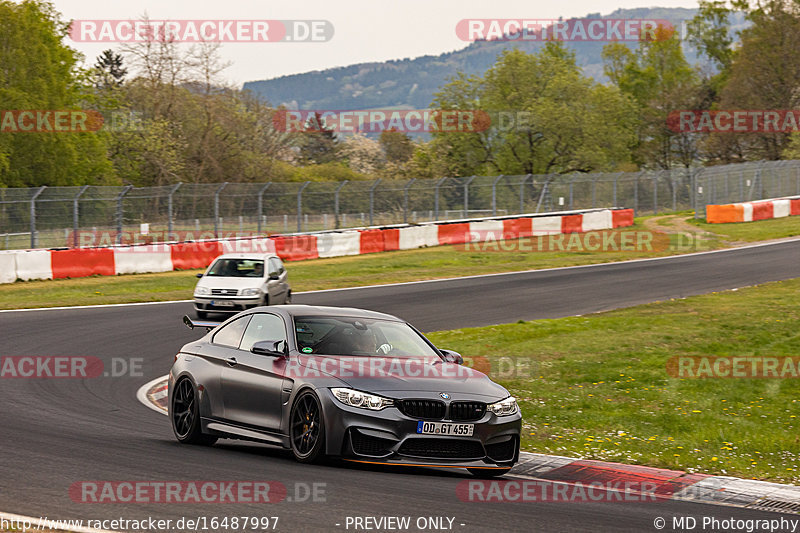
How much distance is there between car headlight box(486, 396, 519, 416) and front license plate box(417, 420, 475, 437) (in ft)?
0.96

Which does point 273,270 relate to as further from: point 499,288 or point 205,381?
point 205,381

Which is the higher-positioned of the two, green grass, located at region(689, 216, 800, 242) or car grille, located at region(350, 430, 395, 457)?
green grass, located at region(689, 216, 800, 242)

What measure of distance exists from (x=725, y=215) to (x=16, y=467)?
132ft

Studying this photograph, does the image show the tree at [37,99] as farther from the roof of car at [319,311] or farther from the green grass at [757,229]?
the roof of car at [319,311]

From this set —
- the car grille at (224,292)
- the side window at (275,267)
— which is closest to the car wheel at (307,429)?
the car grille at (224,292)

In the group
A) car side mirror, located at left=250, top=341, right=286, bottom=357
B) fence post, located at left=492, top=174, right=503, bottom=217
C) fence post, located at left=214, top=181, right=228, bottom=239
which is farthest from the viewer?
fence post, located at left=492, top=174, right=503, bottom=217

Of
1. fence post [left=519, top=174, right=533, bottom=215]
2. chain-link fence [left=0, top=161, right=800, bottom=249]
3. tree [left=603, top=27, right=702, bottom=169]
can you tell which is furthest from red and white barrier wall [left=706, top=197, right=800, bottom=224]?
tree [left=603, top=27, right=702, bottom=169]

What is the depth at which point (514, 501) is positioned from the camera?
7523 mm

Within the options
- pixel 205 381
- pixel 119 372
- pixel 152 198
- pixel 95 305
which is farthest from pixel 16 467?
pixel 152 198

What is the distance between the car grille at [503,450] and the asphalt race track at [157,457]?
1.15 ft

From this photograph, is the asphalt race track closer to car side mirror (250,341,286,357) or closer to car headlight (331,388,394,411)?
car headlight (331,388,394,411)

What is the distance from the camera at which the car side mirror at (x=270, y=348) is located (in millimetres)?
9023

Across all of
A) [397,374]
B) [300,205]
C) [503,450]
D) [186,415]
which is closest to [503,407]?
[503,450]

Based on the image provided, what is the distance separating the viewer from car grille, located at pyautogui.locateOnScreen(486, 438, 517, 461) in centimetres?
850
